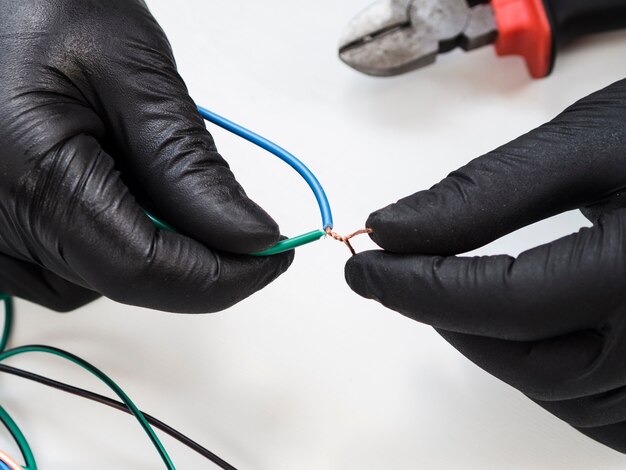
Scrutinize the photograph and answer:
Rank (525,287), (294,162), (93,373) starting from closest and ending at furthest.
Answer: (525,287) < (294,162) < (93,373)

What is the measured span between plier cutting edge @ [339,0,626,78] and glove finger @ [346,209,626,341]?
0.36 metres

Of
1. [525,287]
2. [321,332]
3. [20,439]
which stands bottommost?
[20,439]

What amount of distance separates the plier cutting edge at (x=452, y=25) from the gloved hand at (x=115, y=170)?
0.29 m

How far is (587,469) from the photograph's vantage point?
76cm

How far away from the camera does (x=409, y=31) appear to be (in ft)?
2.88

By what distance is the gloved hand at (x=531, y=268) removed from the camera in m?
0.61

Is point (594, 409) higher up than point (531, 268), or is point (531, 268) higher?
point (531, 268)

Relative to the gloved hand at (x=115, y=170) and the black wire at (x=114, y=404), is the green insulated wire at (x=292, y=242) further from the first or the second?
the black wire at (x=114, y=404)

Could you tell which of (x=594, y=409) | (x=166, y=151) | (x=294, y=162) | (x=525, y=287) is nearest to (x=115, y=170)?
(x=166, y=151)

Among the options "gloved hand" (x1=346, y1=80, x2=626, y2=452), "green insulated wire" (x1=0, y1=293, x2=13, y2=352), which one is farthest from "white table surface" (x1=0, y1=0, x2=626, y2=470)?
"gloved hand" (x1=346, y1=80, x2=626, y2=452)

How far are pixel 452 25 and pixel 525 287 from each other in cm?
43

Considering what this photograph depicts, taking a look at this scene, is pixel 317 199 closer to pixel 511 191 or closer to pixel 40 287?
pixel 511 191

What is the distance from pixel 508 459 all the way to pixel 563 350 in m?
0.19

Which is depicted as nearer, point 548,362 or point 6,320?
point 548,362
